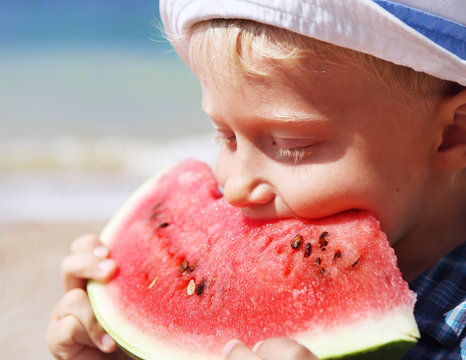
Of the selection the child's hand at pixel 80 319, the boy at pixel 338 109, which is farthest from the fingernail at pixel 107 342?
the boy at pixel 338 109

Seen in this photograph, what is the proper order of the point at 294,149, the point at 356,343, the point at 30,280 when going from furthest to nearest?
the point at 30,280
the point at 294,149
the point at 356,343

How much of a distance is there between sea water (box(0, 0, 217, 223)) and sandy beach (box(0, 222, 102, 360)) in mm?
223

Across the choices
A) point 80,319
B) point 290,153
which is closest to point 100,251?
point 80,319

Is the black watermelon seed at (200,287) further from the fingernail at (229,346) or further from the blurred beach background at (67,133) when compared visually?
the blurred beach background at (67,133)

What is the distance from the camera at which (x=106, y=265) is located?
5.57 feet

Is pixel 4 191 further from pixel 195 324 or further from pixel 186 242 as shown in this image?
pixel 195 324

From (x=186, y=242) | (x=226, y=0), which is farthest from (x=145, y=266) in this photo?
(x=226, y=0)

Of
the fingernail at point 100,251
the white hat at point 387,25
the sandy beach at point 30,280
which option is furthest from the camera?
the sandy beach at point 30,280

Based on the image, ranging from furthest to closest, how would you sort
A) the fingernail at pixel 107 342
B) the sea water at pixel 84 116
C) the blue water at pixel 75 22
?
the blue water at pixel 75 22 → the sea water at pixel 84 116 → the fingernail at pixel 107 342

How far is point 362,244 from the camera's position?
4.20 ft

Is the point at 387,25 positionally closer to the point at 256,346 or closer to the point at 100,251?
the point at 256,346

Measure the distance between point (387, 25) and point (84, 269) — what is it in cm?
106

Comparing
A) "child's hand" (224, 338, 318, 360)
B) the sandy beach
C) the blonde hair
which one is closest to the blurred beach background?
the sandy beach

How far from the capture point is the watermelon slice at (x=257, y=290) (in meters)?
1.17
